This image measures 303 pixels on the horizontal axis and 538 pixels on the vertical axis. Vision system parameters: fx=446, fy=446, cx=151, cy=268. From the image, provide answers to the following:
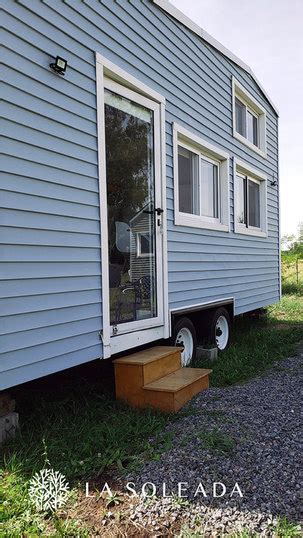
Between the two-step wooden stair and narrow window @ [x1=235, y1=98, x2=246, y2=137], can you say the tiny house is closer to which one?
the two-step wooden stair

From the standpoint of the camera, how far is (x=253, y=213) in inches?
299

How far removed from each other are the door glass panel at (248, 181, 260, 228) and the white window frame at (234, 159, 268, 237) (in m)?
0.06

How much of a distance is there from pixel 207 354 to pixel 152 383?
174 cm

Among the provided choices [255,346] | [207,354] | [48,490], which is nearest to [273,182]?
[255,346]

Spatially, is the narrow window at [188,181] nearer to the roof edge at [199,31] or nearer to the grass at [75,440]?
the roof edge at [199,31]

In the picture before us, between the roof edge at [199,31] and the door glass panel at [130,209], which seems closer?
the door glass panel at [130,209]

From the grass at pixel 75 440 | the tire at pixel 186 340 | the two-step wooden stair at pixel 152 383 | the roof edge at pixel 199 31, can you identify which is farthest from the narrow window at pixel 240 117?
the two-step wooden stair at pixel 152 383

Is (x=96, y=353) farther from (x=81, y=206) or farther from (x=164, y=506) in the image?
(x=164, y=506)

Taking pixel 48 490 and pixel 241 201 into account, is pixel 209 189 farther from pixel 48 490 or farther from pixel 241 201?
pixel 48 490

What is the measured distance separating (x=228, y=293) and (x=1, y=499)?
4212mm

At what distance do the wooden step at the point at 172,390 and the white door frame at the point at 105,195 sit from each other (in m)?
0.42

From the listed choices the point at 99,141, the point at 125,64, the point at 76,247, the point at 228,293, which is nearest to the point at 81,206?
the point at 76,247

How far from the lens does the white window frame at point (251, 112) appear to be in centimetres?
647

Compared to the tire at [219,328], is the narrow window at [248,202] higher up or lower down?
higher up
